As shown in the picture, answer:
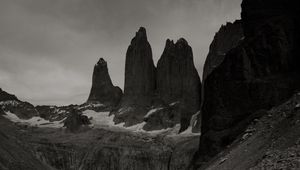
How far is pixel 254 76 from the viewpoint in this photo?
59.2 meters

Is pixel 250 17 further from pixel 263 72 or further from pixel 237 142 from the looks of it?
pixel 237 142

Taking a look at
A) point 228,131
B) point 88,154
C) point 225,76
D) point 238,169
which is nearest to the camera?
point 238,169

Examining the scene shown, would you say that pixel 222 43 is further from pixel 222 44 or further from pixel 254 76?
pixel 254 76

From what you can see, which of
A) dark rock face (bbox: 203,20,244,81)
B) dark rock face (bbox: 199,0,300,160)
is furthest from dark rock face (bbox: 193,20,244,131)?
dark rock face (bbox: 199,0,300,160)

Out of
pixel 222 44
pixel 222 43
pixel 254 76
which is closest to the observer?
pixel 254 76

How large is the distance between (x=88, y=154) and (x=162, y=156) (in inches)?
972

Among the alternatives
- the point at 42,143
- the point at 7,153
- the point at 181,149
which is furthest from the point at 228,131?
the point at 42,143

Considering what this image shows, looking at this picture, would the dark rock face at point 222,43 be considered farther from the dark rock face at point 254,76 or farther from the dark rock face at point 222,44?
the dark rock face at point 254,76

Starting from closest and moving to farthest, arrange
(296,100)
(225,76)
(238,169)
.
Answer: (238,169) < (296,100) < (225,76)

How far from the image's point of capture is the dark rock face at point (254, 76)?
5516cm

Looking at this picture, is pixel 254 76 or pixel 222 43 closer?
pixel 254 76

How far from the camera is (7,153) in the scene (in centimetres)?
6644

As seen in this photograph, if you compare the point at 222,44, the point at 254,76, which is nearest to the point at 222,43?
the point at 222,44

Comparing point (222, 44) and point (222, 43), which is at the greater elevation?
point (222, 43)
